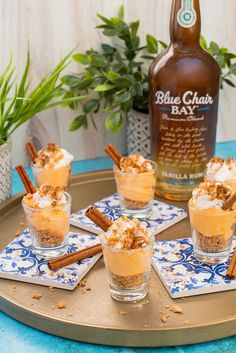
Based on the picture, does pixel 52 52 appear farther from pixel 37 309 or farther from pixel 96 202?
pixel 37 309

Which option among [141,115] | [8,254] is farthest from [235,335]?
[141,115]

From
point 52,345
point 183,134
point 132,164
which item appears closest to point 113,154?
point 132,164

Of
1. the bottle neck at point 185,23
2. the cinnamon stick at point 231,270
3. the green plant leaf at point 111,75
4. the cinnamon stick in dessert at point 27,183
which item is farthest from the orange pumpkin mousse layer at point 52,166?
the cinnamon stick at point 231,270

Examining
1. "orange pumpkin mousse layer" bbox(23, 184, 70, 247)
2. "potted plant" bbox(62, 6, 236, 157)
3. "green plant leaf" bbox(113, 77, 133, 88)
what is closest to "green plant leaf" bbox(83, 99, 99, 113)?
"potted plant" bbox(62, 6, 236, 157)

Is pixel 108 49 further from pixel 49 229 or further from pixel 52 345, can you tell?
pixel 52 345

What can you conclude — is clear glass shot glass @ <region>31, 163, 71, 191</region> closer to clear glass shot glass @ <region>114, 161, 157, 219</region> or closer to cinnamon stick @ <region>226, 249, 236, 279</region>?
clear glass shot glass @ <region>114, 161, 157, 219</region>
